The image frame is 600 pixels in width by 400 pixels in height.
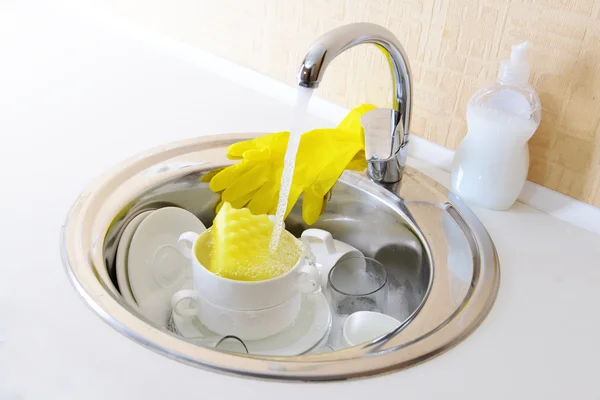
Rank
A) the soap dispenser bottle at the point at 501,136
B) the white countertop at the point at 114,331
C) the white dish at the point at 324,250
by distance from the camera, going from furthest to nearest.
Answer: the white dish at the point at 324,250
the soap dispenser bottle at the point at 501,136
the white countertop at the point at 114,331

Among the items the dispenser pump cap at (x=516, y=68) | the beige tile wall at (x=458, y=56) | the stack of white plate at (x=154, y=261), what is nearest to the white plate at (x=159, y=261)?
the stack of white plate at (x=154, y=261)

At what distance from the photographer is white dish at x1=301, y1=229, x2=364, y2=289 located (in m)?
0.92

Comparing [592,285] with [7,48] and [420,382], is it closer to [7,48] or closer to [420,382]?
[420,382]

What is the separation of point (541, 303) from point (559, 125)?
0.86ft

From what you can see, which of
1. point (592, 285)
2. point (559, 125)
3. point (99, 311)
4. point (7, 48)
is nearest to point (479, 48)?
point (559, 125)

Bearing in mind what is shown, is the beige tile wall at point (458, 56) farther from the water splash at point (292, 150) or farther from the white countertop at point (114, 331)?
the water splash at point (292, 150)

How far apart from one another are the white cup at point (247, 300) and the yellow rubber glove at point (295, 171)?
0.48ft

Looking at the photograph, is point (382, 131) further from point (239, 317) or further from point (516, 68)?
point (239, 317)

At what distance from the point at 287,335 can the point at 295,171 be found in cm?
26

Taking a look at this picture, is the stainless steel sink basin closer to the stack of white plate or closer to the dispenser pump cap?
the stack of white plate

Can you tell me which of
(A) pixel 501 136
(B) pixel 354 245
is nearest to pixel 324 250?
(B) pixel 354 245

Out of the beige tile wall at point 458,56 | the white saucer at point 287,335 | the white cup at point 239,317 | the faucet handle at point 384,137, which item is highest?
the beige tile wall at point 458,56

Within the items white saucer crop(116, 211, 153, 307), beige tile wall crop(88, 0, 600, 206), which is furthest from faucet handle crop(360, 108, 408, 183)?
white saucer crop(116, 211, 153, 307)

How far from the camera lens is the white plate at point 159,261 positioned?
2.81 ft
